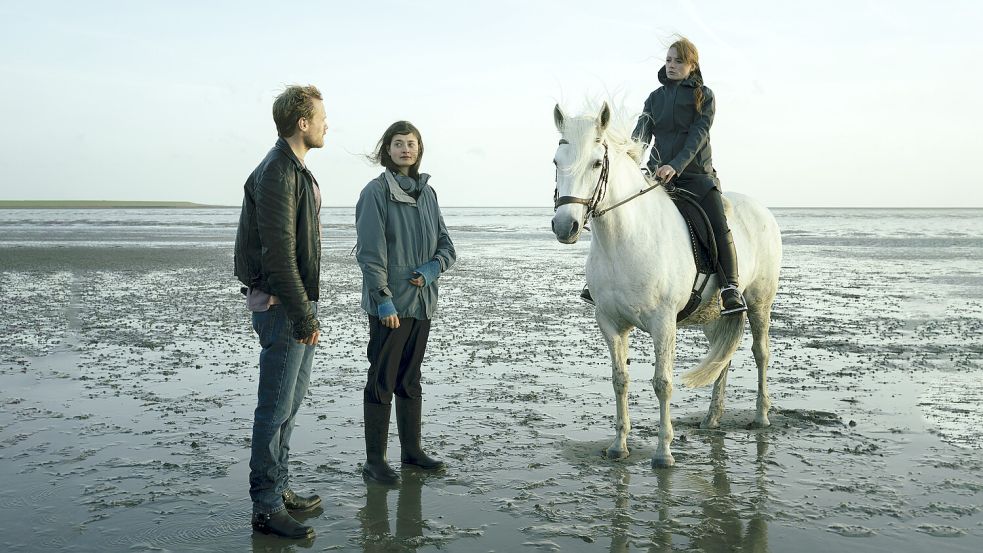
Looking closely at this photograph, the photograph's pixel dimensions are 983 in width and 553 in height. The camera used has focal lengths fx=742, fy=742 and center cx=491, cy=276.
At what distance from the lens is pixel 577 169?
193 inches

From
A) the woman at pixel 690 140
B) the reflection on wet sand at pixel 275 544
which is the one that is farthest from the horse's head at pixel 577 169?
the reflection on wet sand at pixel 275 544

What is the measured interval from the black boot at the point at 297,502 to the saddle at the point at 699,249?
3.11 metres

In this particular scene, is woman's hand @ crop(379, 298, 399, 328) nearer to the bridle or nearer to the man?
the man

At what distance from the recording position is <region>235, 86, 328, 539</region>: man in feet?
12.8

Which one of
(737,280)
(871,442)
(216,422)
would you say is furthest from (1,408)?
(871,442)

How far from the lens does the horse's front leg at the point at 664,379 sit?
5.44 metres

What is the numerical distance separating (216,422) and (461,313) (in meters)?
6.65

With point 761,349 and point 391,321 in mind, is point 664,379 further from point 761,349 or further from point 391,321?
point 391,321

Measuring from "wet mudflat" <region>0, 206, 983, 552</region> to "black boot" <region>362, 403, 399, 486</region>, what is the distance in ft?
0.45

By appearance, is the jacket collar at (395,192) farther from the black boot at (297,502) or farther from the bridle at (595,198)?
the black boot at (297,502)

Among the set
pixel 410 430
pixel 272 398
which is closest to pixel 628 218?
pixel 410 430

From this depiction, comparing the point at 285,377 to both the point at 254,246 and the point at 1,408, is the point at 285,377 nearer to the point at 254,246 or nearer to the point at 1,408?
the point at 254,246

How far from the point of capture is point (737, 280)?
236 inches

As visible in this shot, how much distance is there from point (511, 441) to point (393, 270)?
179cm
